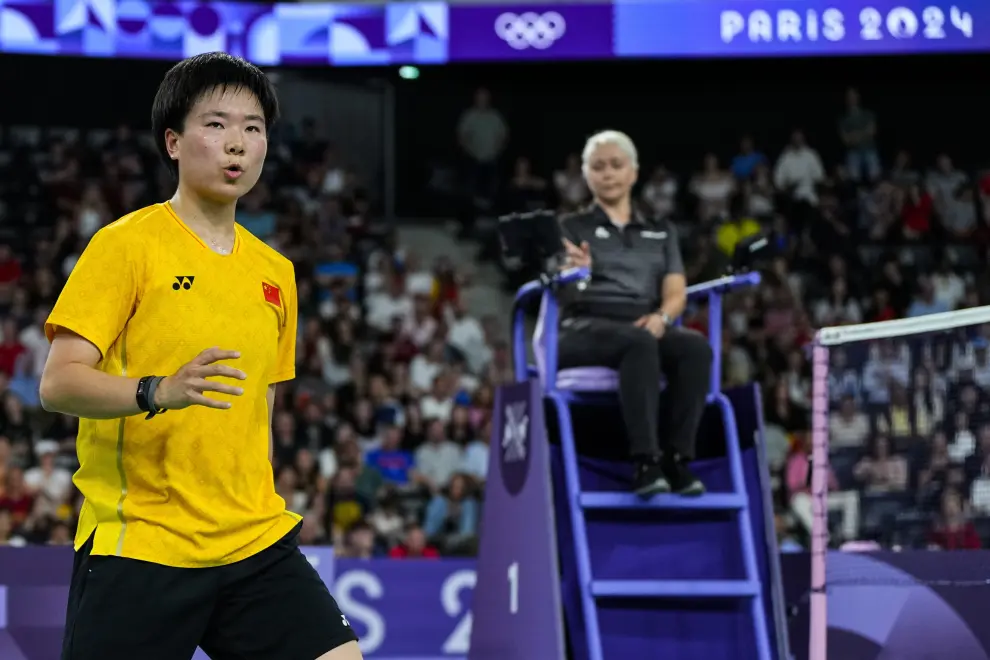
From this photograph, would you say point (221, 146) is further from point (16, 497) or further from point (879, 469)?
point (16, 497)

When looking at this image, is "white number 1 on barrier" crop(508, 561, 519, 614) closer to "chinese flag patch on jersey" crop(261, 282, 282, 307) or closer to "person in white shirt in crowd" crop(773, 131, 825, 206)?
"chinese flag patch on jersey" crop(261, 282, 282, 307)

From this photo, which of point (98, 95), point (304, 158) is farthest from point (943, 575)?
point (98, 95)

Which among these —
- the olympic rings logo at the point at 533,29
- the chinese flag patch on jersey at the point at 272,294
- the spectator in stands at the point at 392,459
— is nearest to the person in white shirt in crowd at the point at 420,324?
the spectator in stands at the point at 392,459

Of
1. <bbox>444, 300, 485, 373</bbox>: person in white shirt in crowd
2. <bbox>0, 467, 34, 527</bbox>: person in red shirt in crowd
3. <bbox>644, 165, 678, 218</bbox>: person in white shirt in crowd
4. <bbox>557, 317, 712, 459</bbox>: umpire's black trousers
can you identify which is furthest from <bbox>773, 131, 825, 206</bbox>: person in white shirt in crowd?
<bbox>557, 317, 712, 459</bbox>: umpire's black trousers

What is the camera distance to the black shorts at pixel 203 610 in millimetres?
3346

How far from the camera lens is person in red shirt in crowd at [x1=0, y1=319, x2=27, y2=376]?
14430 millimetres

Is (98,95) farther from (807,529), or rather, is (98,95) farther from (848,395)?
(848,395)

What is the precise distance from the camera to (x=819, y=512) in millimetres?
6531

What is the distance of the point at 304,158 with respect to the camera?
18250 millimetres

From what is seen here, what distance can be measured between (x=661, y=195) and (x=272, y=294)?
47.7 ft

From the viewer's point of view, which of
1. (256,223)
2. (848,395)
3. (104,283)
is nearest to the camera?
(104,283)

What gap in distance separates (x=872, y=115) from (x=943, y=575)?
42.4ft

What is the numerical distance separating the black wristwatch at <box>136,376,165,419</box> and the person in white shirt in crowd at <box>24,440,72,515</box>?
9.72m

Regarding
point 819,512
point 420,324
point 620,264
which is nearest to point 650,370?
point 620,264
